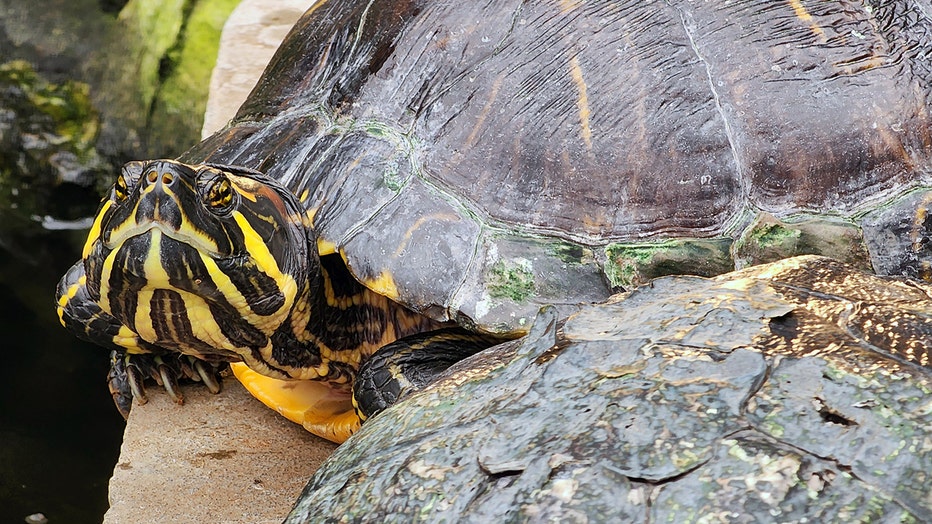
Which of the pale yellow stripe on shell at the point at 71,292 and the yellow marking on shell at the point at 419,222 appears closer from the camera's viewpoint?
the yellow marking on shell at the point at 419,222

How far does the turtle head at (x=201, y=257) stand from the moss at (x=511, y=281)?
22.8 inches

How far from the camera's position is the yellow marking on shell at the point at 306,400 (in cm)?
323

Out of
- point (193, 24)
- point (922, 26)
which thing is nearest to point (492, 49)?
point (922, 26)

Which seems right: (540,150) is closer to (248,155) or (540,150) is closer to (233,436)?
(248,155)

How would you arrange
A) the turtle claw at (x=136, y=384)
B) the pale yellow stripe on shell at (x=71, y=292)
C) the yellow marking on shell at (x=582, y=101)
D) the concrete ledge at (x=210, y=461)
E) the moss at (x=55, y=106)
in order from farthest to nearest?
the moss at (x=55, y=106) → the turtle claw at (x=136, y=384) → the pale yellow stripe on shell at (x=71, y=292) → the concrete ledge at (x=210, y=461) → the yellow marking on shell at (x=582, y=101)

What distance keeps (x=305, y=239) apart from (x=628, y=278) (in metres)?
0.95

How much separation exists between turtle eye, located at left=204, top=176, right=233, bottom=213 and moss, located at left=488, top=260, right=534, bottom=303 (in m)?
0.73

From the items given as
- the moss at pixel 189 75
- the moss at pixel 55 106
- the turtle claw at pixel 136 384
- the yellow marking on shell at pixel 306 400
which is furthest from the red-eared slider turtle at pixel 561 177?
the moss at pixel 55 106

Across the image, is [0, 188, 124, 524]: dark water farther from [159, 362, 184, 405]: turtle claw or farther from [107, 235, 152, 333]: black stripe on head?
[107, 235, 152, 333]: black stripe on head

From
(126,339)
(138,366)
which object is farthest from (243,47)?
(126,339)

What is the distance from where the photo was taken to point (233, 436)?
334 cm

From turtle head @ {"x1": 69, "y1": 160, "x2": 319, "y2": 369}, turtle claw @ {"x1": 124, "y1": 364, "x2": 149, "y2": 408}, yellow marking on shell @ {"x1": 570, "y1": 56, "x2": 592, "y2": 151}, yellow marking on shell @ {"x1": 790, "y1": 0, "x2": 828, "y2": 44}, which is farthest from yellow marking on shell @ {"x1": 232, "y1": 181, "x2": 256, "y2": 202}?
yellow marking on shell @ {"x1": 790, "y1": 0, "x2": 828, "y2": 44}

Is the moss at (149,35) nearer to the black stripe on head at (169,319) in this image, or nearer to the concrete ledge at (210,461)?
the concrete ledge at (210,461)

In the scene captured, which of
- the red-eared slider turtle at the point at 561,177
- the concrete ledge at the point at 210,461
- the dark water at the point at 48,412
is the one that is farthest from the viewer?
the dark water at the point at 48,412
